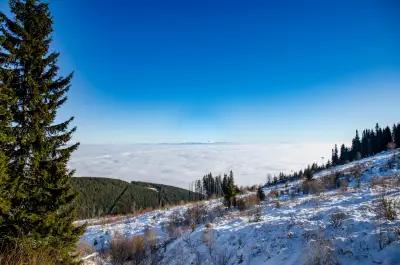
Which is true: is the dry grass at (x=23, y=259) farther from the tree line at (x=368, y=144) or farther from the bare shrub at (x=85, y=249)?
the tree line at (x=368, y=144)

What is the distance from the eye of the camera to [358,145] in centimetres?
10150

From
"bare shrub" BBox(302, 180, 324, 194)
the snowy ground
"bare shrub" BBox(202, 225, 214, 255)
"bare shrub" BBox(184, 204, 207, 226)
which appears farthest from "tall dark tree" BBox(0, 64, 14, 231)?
"bare shrub" BBox(302, 180, 324, 194)

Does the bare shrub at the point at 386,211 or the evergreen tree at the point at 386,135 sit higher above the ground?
the evergreen tree at the point at 386,135

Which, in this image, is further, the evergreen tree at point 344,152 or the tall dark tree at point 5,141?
the evergreen tree at point 344,152

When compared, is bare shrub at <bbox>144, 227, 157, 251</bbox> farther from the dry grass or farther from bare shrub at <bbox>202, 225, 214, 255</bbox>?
the dry grass

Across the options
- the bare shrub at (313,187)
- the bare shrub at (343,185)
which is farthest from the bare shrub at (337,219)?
the bare shrub at (313,187)

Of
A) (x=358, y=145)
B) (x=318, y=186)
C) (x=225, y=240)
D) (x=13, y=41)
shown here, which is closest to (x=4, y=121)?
(x=13, y=41)

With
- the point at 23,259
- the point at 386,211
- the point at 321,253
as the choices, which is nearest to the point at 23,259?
the point at 23,259

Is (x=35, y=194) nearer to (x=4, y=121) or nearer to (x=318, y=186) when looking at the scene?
(x=4, y=121)

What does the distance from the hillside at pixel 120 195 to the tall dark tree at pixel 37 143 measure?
10502 centimetres

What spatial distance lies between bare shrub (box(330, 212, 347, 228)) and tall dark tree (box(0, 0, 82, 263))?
10.2 m

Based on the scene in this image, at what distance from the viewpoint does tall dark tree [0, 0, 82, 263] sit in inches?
425

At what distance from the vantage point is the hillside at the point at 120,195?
121m

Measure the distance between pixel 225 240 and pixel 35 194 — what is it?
819 cm
